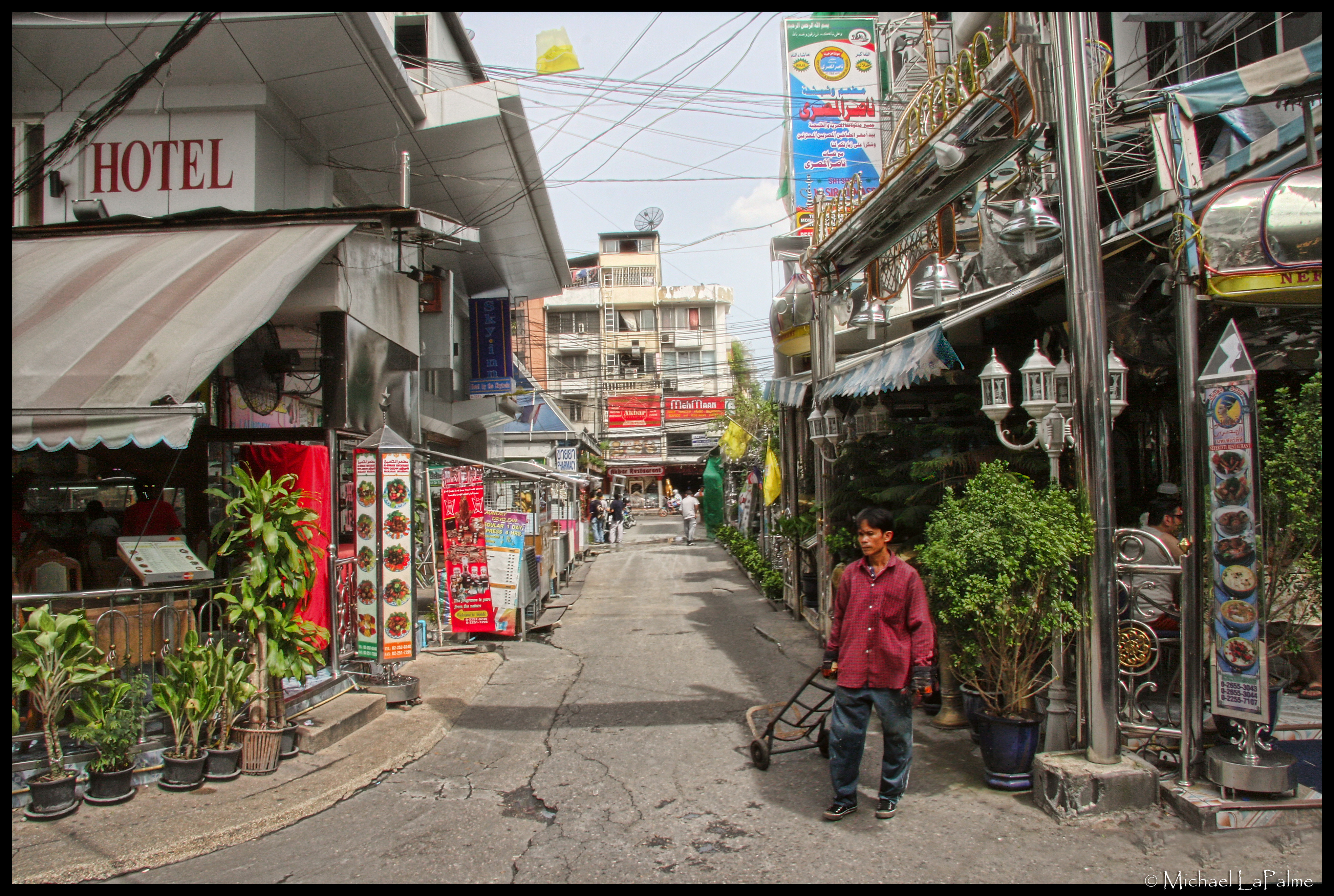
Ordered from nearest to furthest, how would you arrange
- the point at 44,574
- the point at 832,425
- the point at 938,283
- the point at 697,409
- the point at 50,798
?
1. the point at 50,798
2. the point at 44,574
3. the point at 938,283
4. the point at 832,425
5. the point at 697,409

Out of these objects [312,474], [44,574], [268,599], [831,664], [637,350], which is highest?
[637,350]

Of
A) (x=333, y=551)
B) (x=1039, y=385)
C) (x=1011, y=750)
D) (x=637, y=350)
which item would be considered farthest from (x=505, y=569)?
(x=637, y=350)

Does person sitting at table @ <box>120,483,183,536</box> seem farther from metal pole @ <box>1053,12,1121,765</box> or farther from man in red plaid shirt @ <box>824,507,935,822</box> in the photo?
metal pole @ <box>1053,12,1121,765</box>

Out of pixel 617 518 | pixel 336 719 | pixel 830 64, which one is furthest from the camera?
pixel 617 518

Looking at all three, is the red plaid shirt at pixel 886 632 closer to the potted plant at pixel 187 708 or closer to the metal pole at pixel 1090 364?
the metal pole at pixel 1090 364

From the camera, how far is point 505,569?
10.5 metres

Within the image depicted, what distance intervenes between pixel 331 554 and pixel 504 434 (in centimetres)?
1500

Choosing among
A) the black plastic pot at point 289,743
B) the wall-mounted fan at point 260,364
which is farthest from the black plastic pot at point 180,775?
the wall-mounted fan at point 260,364

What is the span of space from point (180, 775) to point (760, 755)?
384 cm

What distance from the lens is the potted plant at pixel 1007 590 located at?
4828mm

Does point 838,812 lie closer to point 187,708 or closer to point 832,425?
point 187,708
